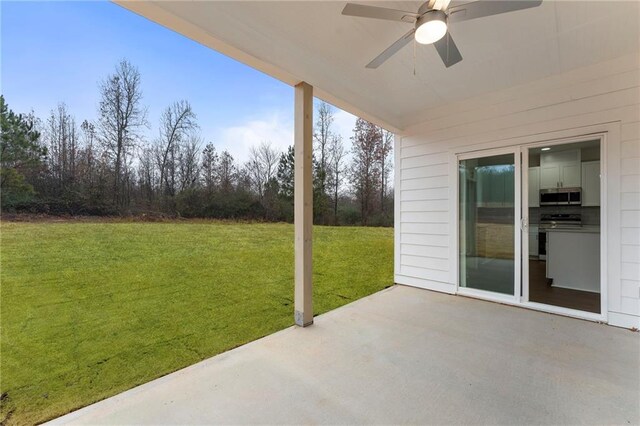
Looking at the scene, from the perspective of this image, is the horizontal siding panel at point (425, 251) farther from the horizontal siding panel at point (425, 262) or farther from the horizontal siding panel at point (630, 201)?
the horizontal siding panel at point (630, 201)

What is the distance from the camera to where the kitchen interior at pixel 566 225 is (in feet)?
11.4

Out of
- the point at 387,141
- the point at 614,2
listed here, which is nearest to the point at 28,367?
the point at 614,2

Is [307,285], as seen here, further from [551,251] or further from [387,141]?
[387,141]

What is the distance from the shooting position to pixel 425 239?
3.97 metres

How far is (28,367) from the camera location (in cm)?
202

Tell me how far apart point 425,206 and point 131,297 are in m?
4.36

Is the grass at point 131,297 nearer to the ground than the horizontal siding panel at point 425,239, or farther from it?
nearer to the ground

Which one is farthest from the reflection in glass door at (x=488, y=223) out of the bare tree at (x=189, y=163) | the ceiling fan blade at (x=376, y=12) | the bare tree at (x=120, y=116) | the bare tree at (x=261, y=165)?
the bare tree at (x=120, y=116)

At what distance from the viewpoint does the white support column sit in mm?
2629

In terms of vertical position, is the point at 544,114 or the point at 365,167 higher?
the point at 365,167

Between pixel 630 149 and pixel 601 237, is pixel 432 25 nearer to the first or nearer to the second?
pixel 630 149

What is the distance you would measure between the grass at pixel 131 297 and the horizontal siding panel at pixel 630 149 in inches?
125

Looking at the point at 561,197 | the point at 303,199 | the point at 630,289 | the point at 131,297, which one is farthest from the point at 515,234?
the point at 131,297

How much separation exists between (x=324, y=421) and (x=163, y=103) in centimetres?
622
